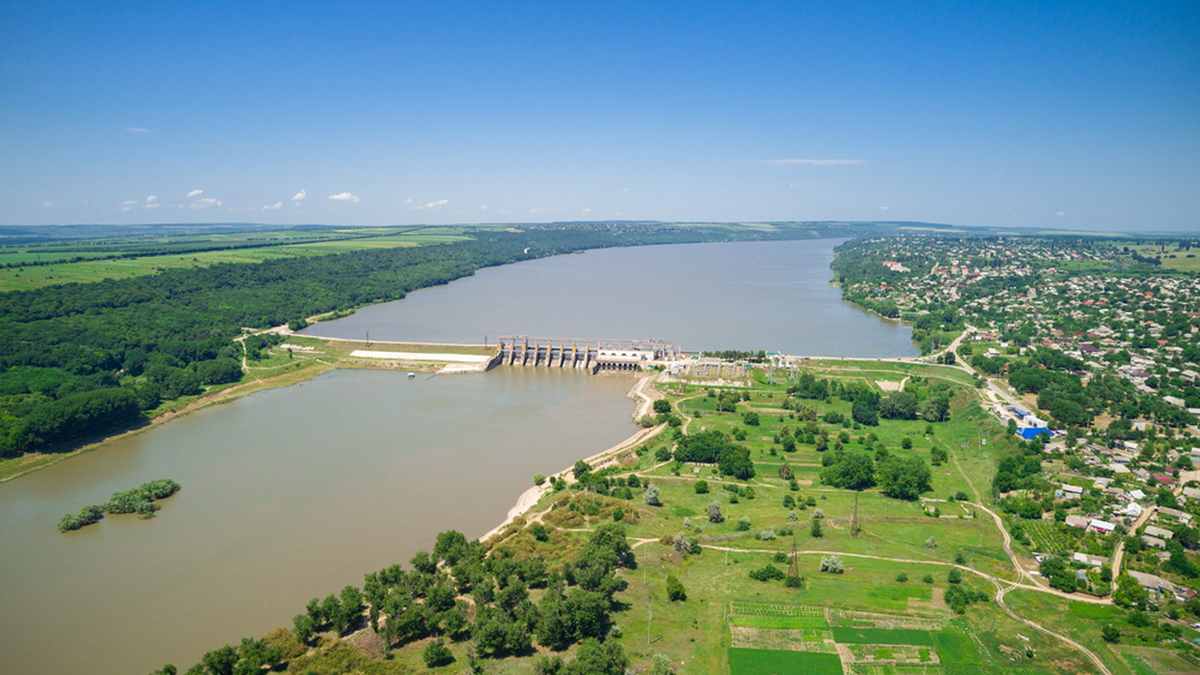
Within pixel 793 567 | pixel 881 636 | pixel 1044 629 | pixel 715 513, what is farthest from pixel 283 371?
pixel 1044 629

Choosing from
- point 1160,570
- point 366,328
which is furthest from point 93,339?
point 1160,570

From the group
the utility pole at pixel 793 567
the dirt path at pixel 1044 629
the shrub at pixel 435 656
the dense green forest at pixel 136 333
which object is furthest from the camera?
the dense green forest at pixel 136 333

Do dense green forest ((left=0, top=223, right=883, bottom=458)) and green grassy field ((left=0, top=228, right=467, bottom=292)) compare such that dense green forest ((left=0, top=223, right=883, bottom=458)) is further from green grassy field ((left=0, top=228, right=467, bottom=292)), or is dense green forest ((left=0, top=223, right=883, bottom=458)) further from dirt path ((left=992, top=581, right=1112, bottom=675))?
dirt path ((left=992, top=581, right=1112, bottom=675))

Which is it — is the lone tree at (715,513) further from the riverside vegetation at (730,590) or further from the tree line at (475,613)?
the tree line at (475,613)

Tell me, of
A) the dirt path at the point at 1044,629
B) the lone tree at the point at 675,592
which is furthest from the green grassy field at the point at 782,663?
the dirt path at the point at 1044,629

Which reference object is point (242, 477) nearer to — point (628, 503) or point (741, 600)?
point (628, 503)

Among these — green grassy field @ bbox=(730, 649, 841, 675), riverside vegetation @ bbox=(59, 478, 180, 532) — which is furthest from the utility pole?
riverside vegetation @ bbox=(59, 478, 180, 532)
